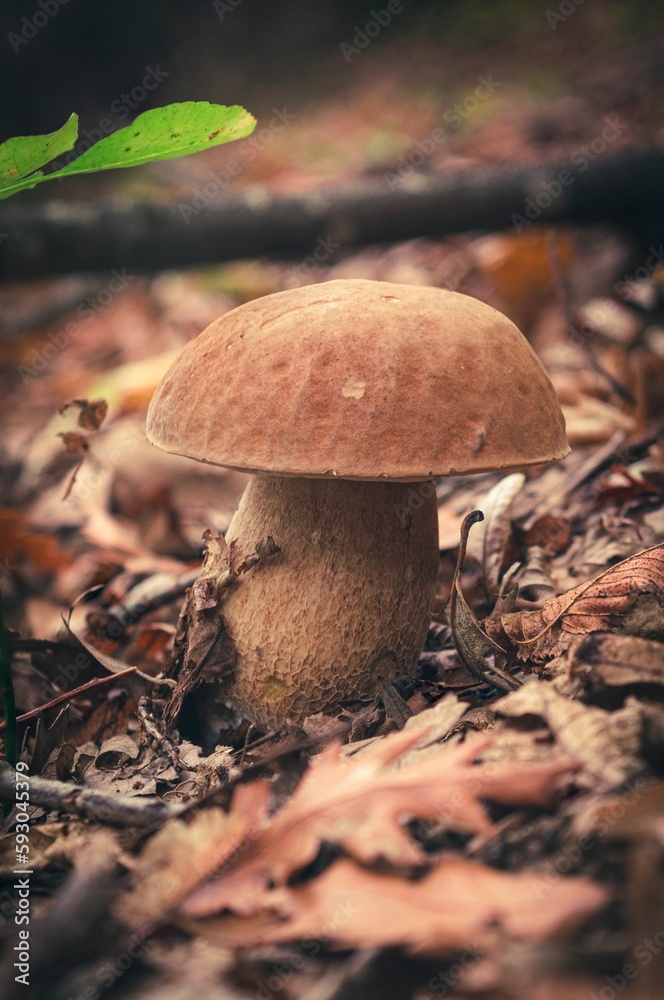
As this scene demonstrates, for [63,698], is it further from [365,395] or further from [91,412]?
[365,395]

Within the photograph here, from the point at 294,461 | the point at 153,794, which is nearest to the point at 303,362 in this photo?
the point at 294,461

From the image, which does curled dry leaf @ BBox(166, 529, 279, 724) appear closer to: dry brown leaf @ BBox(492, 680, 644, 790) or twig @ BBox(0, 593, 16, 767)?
twig @ BBox(0, 593, 16, 767)

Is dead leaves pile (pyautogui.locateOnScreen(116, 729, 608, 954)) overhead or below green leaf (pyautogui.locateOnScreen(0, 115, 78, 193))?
below

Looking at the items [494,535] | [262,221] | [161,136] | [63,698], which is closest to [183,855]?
[63,698]

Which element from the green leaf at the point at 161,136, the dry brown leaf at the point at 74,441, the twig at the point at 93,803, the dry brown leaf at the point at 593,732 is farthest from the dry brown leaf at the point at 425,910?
the dry brown leaf at the point at 74,441

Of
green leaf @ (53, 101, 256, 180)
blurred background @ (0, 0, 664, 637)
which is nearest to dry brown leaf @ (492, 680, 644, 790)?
green leaf @ (53, 101, 256, 180)

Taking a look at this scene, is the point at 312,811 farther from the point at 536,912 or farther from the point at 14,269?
the point at 14,269
